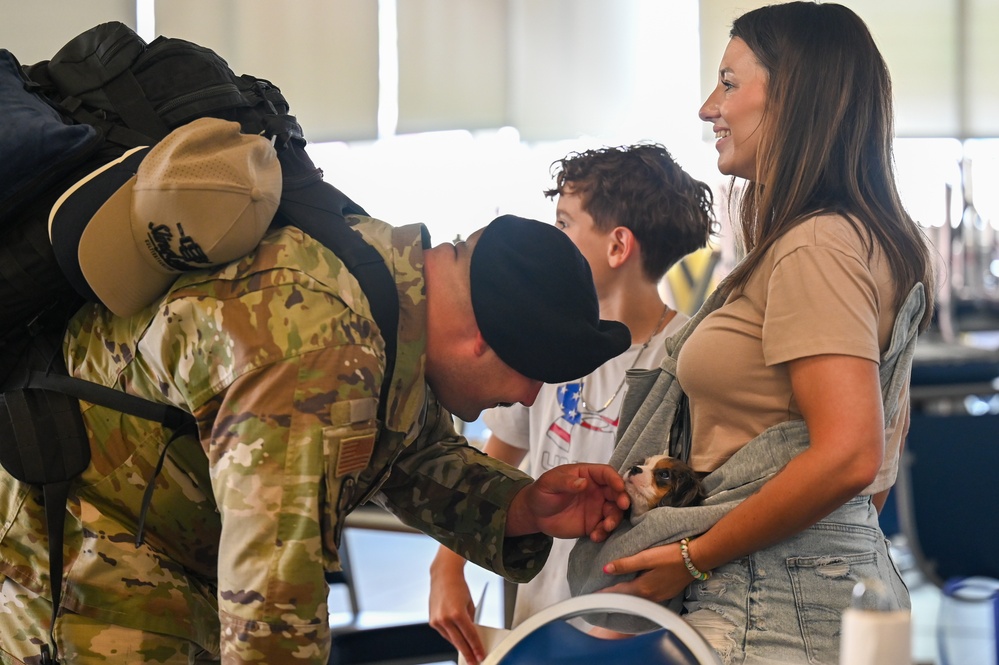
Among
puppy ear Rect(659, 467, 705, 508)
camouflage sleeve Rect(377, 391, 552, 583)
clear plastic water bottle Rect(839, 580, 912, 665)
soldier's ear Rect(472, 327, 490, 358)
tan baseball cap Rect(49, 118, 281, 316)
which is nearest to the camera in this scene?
clear plastic water bottle Rect(839, 580, 912, 665)

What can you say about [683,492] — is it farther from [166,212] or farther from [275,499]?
[166,212]

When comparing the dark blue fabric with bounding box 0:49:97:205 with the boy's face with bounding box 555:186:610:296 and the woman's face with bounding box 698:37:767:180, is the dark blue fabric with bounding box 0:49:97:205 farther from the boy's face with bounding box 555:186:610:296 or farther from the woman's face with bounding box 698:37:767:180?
the boy's face with bounding box 555:186:610:296

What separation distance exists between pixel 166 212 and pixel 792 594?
0.86m

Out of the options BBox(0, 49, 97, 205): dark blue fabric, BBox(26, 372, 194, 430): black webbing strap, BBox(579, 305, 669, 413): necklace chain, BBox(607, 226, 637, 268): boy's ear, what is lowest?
BBox(579, 305, 669, 413): necklace chain

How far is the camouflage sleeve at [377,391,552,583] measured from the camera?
1.45 m

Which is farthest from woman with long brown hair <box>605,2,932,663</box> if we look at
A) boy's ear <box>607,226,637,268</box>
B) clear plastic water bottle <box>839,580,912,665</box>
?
clear plastic water bottle <box>839,580,912,665</box>

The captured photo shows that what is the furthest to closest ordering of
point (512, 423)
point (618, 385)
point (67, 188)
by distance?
point (512, 423) → point (618, 385) → point (67, 188)

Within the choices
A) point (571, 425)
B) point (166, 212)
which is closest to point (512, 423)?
point (571, 425)

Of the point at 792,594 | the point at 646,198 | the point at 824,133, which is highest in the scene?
the point at 824,133

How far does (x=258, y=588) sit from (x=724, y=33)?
7370 mm

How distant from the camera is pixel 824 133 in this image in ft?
4.45

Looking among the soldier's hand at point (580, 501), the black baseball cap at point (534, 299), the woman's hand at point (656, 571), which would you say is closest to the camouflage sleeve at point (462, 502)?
the soldier's hand at point (580, 501)

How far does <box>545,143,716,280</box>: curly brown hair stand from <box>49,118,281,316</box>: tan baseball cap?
3.01ft

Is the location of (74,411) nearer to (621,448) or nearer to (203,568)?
(203,568)
